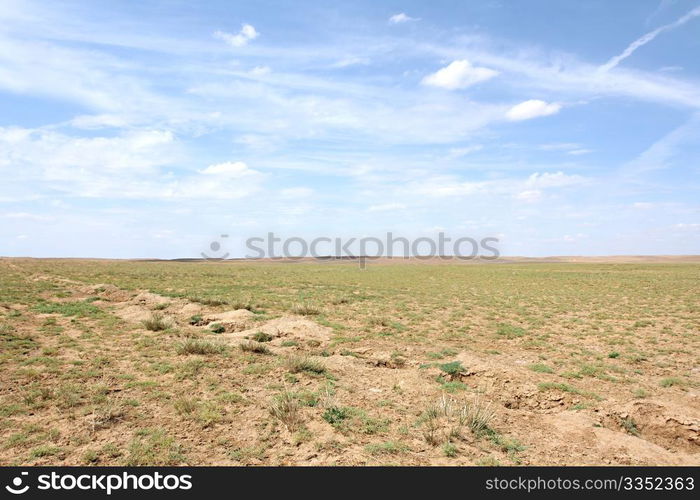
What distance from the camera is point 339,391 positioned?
843 centimetres

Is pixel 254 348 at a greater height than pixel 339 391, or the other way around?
pixel 254 348

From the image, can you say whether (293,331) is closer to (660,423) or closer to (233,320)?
(233,320)

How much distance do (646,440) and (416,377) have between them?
4.50 metres

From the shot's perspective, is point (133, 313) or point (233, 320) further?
point (133, 313)

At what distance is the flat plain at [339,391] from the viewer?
588 cm

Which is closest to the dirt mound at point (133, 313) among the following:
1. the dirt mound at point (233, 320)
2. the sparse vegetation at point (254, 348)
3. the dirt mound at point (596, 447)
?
the dirt mound at point (233, 320)

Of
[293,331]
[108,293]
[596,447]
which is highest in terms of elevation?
[108,293]

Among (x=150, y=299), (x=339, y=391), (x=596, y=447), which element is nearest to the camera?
(x=596, y=447)

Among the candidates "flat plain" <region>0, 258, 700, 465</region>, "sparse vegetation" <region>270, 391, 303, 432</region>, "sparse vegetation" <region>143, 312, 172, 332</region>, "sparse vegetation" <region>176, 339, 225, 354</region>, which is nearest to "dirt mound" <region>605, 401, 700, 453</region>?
"flat plain" <region>0, 258, 700, 465</region>

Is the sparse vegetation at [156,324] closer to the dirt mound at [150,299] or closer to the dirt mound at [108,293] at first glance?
the dirt mound at [150,299]

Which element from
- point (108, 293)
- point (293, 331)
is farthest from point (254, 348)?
point (108, 293)

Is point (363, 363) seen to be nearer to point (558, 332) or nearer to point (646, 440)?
point (646, 440)
